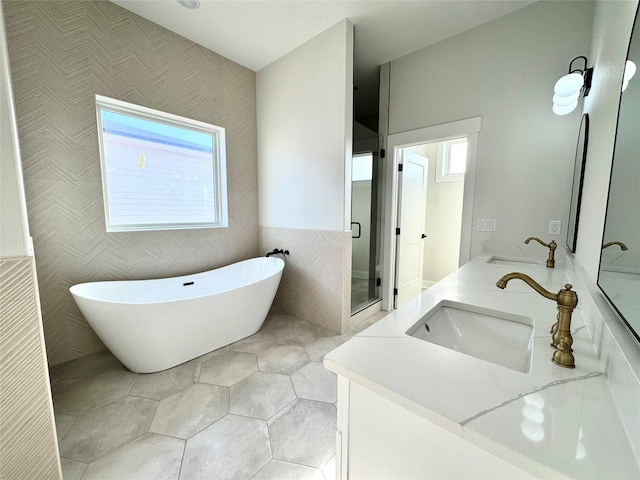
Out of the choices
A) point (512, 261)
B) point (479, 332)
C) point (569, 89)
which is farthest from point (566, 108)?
point (479, 332)

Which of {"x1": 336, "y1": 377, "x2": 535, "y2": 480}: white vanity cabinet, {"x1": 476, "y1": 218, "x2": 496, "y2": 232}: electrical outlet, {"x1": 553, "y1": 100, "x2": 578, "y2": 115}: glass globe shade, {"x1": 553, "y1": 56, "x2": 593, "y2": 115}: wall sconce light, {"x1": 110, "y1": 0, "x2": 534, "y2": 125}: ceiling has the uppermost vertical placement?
{"x1": 110, "y1": 0, "x2": 534, "y2": 125}: ceiling

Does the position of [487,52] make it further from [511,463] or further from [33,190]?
[33,190]

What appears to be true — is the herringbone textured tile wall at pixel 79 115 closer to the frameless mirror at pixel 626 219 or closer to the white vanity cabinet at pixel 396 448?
the white vanity cabinet at pixel 396 448

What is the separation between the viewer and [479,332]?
97 cm

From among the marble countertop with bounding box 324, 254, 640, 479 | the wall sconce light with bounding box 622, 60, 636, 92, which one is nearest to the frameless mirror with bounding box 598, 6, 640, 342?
the wall sconce light with bounding box 622, 60, 636, 92

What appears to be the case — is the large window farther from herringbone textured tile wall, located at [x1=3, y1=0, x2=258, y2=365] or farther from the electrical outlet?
the electrical outlet

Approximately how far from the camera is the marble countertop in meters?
0.39

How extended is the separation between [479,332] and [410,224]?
229 centimetres

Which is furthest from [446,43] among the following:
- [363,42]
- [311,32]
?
[311,32]

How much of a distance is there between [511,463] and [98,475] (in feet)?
5.49

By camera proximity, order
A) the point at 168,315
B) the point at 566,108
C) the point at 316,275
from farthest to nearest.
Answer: the point at 316,275 → the point at 168,315 → the point at 566,108

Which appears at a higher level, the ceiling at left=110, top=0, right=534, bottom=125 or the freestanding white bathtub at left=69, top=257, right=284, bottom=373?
the ceiling at left=110, top=0, right=534, bottom=125

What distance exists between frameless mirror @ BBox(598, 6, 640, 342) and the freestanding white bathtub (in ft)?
6.67

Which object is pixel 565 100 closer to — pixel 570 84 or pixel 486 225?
pixel 570 84
